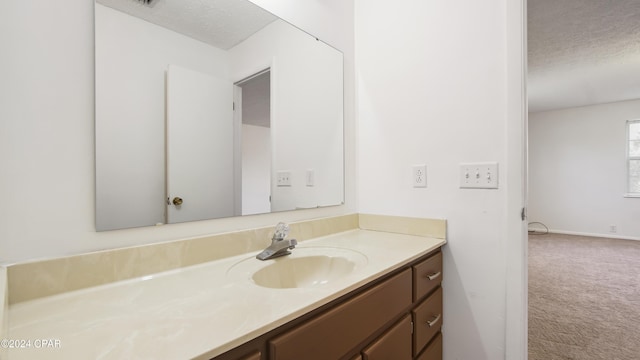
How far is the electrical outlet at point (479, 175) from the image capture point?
1250 mm

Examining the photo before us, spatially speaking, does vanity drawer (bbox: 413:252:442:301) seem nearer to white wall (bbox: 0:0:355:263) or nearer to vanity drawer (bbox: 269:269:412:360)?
vanity drawer (bbox: 269:269:412:360)

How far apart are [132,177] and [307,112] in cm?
92

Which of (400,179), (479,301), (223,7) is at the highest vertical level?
(223,7)

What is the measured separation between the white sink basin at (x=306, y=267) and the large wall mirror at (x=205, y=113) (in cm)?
25

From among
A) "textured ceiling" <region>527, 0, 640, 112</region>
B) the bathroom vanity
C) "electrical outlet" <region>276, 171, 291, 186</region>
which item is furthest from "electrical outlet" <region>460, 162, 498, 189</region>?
"textured ceiling" <region>527, 0, 640, 112</region>

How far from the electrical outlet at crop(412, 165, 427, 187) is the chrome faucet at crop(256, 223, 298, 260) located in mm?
759

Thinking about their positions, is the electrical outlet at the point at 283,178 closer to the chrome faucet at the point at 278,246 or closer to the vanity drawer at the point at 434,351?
the chrome faucet at the point at 278,246

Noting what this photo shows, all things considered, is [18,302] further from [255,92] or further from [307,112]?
[307,112]

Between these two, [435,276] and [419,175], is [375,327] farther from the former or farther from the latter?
[419,175]

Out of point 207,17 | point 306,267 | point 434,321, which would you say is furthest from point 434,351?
point 207,17

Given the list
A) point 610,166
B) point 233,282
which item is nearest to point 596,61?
point 610,166

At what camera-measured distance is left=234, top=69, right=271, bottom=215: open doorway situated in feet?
3.93

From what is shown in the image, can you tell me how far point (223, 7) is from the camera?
112 cm

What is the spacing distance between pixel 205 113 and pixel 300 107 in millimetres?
559
